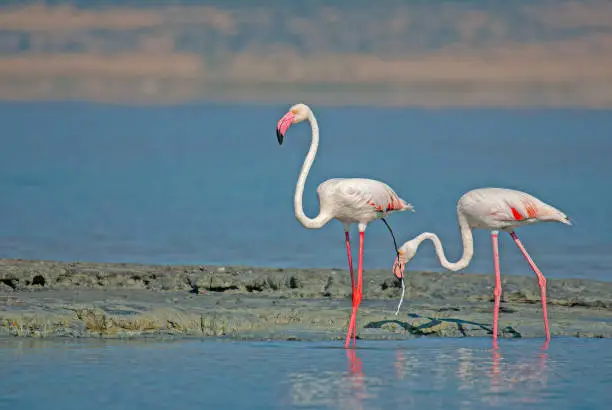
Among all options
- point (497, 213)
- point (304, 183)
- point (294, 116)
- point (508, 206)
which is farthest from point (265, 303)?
point (508, 206)

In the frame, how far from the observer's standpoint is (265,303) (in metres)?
13.1

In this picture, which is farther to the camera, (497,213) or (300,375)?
(497,213)

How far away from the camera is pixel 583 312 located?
13.4m

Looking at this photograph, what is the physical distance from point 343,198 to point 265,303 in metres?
1.75

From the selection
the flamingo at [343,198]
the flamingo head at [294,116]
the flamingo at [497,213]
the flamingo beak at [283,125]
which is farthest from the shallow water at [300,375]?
the flamingo head at [294,116]

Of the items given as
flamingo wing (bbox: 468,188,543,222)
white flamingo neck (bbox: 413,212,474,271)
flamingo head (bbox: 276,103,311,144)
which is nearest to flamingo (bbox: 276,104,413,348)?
flamingo head (bbox: 276,103,311,144)

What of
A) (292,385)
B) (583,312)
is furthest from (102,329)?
(583,312)

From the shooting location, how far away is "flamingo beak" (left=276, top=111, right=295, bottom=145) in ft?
38.7

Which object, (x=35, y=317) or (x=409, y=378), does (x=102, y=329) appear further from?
(x=409, y=378)

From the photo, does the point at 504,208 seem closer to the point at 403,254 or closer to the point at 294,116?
the point at 403,254

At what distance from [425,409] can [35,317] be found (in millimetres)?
4772

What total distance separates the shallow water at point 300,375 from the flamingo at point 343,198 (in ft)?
4.90

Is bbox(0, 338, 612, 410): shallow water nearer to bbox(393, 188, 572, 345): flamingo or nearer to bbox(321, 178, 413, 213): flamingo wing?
bbox(393, 188, 572, 345): flamingo

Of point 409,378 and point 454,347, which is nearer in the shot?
point 409,378
